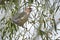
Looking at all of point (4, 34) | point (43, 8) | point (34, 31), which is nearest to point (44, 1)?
point (43, 8)

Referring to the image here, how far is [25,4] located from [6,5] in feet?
0.50

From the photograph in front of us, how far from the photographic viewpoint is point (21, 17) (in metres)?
1.37

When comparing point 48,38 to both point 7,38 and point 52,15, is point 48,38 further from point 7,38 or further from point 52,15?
point 7,38

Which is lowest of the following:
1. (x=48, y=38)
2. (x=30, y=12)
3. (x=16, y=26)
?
(x=48, y=38)

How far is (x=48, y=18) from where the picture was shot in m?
1.41

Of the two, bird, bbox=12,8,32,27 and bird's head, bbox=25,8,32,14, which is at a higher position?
bird's head, bbox=25,8,32,14

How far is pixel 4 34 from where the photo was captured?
4.60 feet

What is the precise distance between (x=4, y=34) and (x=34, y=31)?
24 cm

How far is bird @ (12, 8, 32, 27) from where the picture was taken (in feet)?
4.47

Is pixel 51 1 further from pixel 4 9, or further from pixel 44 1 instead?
pixel 4 9

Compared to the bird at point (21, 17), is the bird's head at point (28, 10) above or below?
above

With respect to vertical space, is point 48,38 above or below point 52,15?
below

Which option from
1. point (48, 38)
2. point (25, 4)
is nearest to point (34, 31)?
point (48, 38)

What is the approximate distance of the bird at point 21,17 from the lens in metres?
1.36
